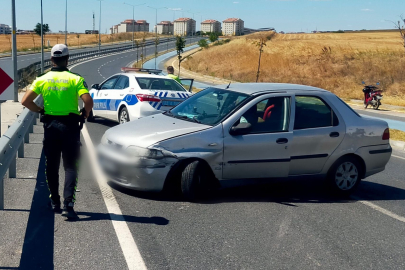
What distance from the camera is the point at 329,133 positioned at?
→ 764cm

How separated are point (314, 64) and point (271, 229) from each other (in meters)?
60.4

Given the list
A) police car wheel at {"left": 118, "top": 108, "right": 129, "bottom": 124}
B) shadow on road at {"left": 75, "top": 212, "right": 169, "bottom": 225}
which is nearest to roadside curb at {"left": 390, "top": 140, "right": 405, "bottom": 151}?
police car wheel at {"left": 118, "top": 108, "right": 129, "bottom": 124}

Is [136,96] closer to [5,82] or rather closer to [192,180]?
[5,82]

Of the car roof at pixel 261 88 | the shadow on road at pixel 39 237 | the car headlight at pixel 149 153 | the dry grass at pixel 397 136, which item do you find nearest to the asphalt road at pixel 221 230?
the shadow on road at pixel 39 237

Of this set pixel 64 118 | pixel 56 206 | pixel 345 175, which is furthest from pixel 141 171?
pixel 345 175

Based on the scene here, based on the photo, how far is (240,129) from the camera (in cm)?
705

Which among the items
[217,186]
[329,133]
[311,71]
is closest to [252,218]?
[217,186]

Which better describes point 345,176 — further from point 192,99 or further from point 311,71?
point 311,71

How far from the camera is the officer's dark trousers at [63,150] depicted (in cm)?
570

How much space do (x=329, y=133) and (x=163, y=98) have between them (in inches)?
230

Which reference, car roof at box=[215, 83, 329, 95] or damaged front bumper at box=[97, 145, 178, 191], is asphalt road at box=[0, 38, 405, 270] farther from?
car roof at box=[215, 83, 329, 95]

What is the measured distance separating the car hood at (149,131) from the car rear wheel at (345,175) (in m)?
2.06

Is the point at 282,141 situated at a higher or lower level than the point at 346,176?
higher

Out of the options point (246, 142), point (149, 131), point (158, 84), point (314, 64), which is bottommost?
point (314, 64)
